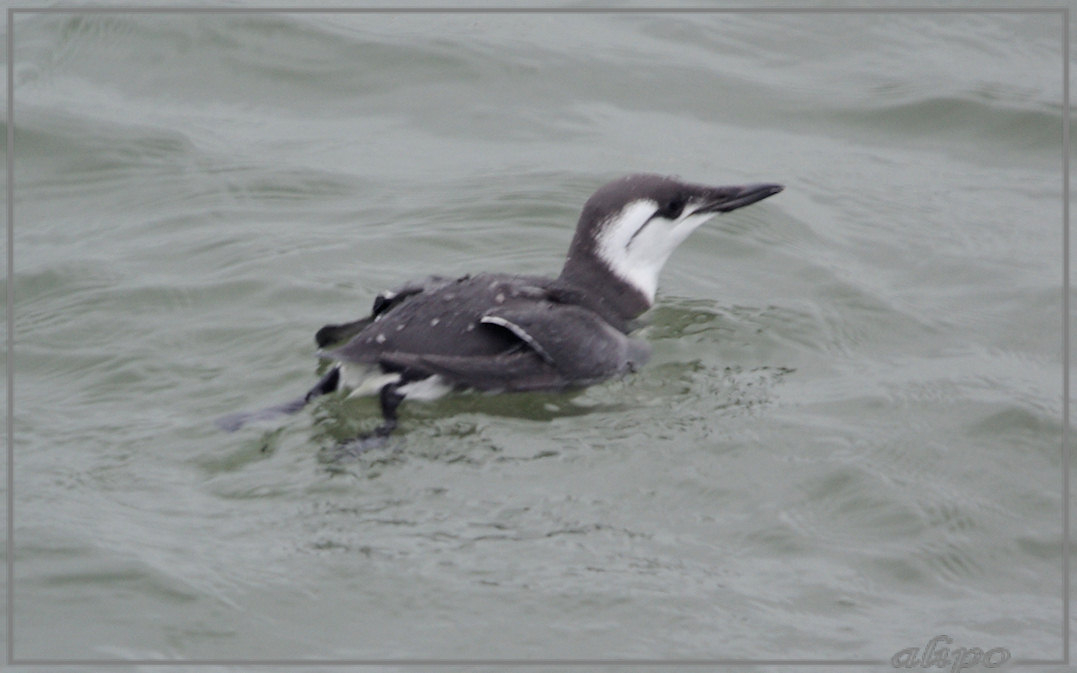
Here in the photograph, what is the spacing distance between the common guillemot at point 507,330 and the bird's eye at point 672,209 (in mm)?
16

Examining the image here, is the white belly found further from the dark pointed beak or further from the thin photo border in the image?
the dark pointed beak

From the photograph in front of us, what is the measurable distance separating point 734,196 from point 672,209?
0.30 m

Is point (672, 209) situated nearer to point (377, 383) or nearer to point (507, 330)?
point (507, 330)

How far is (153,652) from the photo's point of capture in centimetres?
470

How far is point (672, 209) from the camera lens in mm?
6781

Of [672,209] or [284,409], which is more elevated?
[672,209]

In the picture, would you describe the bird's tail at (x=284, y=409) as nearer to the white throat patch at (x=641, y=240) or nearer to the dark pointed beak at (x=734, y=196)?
the white throat patch at (x=641, y=240)

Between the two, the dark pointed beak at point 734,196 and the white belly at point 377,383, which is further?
the dark pointed beak at point 734,196

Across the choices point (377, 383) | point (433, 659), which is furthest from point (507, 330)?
point (433, 659)

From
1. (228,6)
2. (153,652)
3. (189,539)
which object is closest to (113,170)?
(228,6)

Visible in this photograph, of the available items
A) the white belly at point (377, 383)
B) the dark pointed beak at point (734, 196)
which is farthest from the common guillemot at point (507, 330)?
the dark pointed beak at point (734, 196)

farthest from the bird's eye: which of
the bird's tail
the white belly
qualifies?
the bird's tail

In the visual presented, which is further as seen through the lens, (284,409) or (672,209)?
(672,209)

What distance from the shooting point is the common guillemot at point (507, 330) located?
5.88 m
